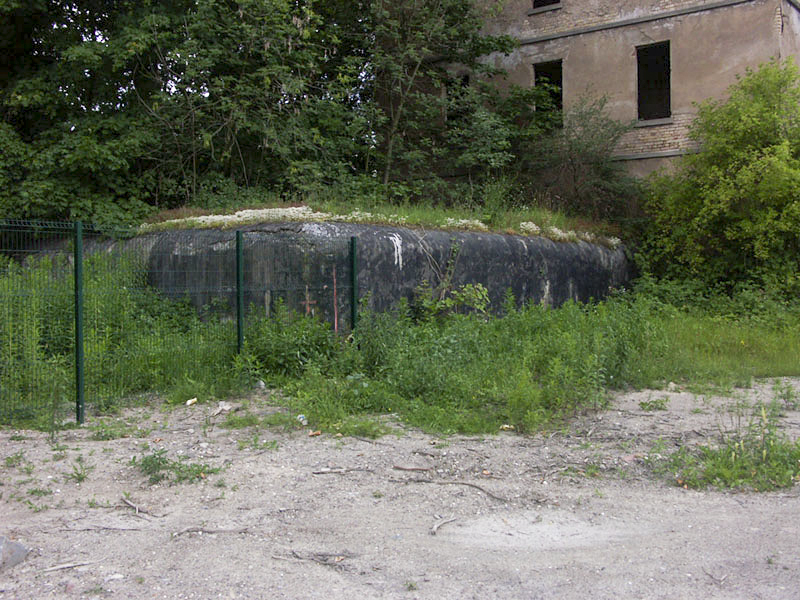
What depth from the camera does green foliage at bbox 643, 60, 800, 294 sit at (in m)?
13.3

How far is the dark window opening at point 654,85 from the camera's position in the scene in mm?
19516

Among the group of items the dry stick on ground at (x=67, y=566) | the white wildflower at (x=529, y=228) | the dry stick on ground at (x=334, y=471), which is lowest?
the dry stick on ground at (x=67, y=566)

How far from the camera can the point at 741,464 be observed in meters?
4.90

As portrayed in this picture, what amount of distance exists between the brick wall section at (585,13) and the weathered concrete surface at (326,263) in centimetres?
984

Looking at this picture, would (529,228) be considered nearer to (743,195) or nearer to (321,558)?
(743,195)

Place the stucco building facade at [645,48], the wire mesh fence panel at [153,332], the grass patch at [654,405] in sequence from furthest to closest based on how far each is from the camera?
1. the stucco building facade at [645,48]
2. the wire mesh fence panel at [153,332]
3. the grass patch at [654,405]

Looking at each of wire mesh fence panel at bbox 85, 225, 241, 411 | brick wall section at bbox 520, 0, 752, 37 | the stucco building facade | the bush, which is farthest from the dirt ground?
brick wall section at bbox 520, 0, 752, 37

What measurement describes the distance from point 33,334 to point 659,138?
15.6m

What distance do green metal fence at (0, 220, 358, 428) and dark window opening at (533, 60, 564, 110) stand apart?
12.4 metres

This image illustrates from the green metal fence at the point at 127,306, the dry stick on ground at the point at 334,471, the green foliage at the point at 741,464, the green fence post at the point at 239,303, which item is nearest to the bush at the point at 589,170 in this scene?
the green metal fence at the point at 127,306

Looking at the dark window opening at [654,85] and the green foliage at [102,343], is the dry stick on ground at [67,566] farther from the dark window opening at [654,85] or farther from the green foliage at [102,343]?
the dark window opening at [654,85]

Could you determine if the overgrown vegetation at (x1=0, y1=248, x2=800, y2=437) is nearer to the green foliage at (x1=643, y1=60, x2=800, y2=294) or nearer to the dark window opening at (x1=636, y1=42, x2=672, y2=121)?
the green foliage at (x1=643, y1=60, x2=800, y2=294)

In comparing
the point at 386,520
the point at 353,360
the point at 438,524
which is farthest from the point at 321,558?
the point at 353,360

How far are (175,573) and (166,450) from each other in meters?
2.01
